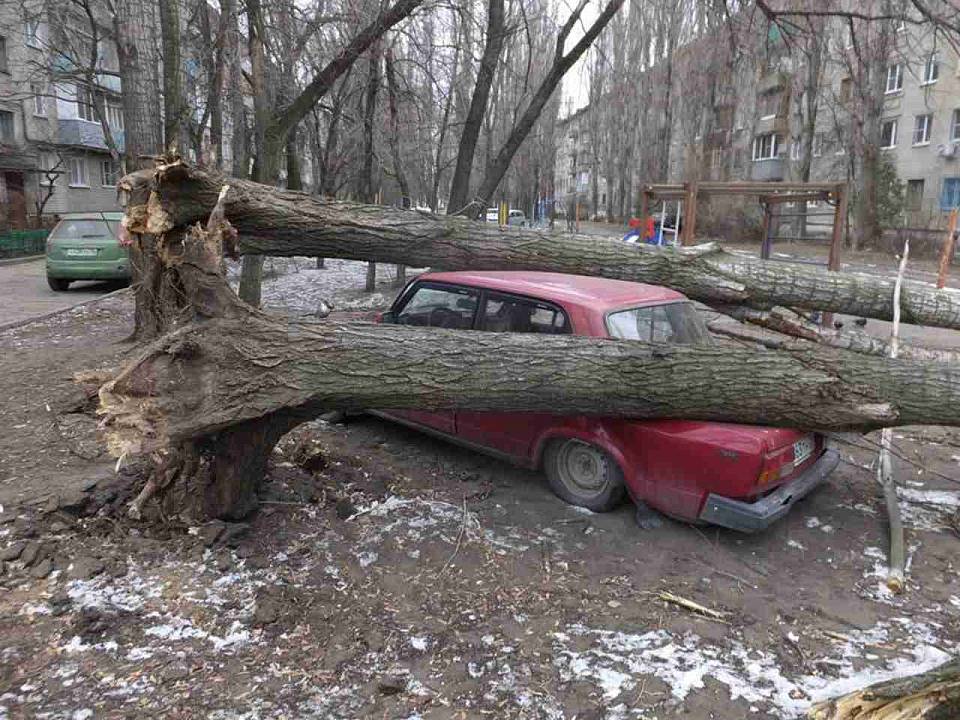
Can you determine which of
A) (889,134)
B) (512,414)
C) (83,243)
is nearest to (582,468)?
(512,414)

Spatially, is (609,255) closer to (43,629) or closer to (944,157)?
(43,629)

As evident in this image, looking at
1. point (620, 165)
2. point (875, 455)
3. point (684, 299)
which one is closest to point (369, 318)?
point (684, 299)

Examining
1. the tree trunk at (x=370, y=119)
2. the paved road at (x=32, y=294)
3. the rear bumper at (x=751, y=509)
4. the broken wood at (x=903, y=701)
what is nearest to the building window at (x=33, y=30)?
the paved road at (x=32, y=294)

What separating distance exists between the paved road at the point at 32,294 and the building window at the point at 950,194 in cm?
3322

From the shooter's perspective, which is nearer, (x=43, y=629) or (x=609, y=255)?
(x=43, y=629)

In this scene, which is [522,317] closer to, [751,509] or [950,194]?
[751,509]

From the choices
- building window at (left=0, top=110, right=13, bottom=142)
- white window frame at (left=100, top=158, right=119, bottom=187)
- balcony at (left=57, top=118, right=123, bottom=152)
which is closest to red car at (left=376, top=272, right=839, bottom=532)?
building window at (left=0, top=110, right=13, bottom=142)

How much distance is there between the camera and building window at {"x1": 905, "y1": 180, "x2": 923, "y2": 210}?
106 feet

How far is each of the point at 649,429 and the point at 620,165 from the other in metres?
46.0

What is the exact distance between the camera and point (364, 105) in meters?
15.3

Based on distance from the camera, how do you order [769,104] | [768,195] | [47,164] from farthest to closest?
[769,104]
[47,164]
[768,195]

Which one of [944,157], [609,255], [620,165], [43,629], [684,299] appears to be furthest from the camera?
[620,165]

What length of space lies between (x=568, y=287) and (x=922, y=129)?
35934 mm

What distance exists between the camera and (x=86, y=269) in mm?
13281
